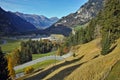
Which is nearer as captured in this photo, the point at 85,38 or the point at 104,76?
the point at 104,76

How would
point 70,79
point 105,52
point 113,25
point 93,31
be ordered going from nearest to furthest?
point 70,79 < point 105,52 < point 113,25 < point 93,31

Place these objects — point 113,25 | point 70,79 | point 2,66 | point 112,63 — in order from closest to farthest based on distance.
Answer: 1. point 112,63
2. point 70,79
3. point 2,66
4. point 113,25

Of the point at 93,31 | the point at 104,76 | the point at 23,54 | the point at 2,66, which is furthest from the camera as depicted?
the point at 23,54

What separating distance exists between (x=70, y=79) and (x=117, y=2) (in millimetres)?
35300

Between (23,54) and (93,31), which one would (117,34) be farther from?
(23,54)

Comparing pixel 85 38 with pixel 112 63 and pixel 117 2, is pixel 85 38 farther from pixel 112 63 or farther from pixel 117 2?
pixel 112 63

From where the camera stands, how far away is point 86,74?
40.3 metres

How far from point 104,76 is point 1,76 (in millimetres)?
37013

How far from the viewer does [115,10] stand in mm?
73938

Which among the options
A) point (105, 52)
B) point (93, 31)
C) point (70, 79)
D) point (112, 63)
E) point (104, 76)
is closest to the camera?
point (104, 76)

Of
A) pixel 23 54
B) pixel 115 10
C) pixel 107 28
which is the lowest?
pixel 23 54

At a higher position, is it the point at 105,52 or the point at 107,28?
the point at 107,28

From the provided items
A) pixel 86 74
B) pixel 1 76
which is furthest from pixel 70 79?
pixel 1 76

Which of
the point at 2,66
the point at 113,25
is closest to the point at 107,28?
the point at 113,25
